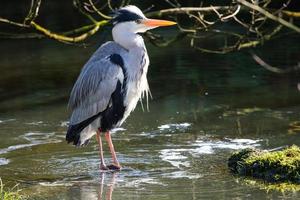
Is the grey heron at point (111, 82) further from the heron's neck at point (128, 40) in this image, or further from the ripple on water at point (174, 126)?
the ripple on water at point (174, 126)

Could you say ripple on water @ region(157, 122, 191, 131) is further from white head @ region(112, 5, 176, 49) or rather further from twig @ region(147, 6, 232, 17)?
twig @ region(147, 6, 232, 17)

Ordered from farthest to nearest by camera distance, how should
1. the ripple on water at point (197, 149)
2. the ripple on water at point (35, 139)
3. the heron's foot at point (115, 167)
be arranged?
the ripple on water at point (35, 139) < the ripple on water at point (197, 149) < the heron's foot at point (115, 167)

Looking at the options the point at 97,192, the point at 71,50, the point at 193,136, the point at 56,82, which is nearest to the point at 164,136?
the point at 193,136

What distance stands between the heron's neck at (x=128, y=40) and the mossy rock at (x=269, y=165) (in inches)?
63.2

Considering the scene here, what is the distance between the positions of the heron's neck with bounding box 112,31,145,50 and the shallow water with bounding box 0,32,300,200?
102 centimetres

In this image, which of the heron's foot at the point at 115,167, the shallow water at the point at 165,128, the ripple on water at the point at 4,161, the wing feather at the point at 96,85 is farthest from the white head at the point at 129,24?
the ripple on water at the point at 4,161

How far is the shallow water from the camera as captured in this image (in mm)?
6586

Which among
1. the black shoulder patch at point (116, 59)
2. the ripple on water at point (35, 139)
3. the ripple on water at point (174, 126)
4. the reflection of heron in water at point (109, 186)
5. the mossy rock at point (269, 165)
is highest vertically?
the black shoulder patch at point (116, 59)

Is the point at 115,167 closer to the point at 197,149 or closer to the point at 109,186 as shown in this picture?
the point at 109,186

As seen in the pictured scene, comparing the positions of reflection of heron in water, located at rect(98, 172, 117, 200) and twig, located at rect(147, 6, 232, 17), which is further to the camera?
twig, located at rect(147, 6, 232, 17)

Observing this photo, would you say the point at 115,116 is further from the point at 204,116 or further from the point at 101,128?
the point at 204,116

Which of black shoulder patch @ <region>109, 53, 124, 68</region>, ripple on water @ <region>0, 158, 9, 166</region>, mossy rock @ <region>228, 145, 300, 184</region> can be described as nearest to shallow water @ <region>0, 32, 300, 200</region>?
ripple on water @ <region>0, 158, 9, 166</region>

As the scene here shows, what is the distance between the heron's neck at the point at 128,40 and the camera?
770 cm

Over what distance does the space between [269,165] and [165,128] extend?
230cm
